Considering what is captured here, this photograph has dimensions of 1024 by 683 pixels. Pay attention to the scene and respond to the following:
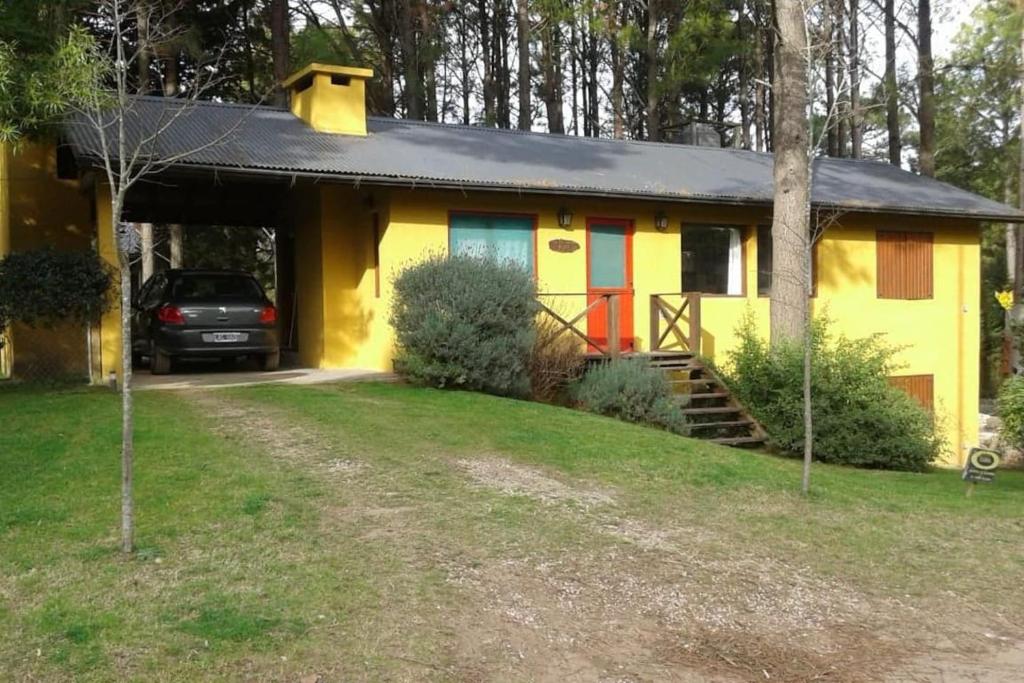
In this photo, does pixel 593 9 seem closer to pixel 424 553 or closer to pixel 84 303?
pixel 84 303

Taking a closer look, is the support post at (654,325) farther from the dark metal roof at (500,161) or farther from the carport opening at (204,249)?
the carport opening at (204,249)

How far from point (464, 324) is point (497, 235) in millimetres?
3407

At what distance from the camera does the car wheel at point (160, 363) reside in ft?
46.4

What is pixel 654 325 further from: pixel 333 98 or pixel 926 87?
pixel 926 87

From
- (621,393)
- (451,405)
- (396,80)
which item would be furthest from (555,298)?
(396,80)

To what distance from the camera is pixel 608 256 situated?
1616 cm

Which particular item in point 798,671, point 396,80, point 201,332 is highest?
point 396,80

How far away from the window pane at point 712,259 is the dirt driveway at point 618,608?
9843 millimetres

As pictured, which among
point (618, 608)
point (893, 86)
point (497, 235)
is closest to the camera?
point (618, 608)

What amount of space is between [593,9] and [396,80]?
5897 mm

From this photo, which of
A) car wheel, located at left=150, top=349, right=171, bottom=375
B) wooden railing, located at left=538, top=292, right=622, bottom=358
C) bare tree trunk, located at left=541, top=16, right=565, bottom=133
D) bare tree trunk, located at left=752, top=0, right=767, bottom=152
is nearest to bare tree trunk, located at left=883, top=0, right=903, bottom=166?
bare tree trunk, located at left=752, top=0, right=767, bottom=152

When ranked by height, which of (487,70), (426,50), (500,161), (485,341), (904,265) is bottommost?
(485,341)

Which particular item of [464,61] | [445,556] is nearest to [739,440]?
[445,556]

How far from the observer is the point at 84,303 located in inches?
479
